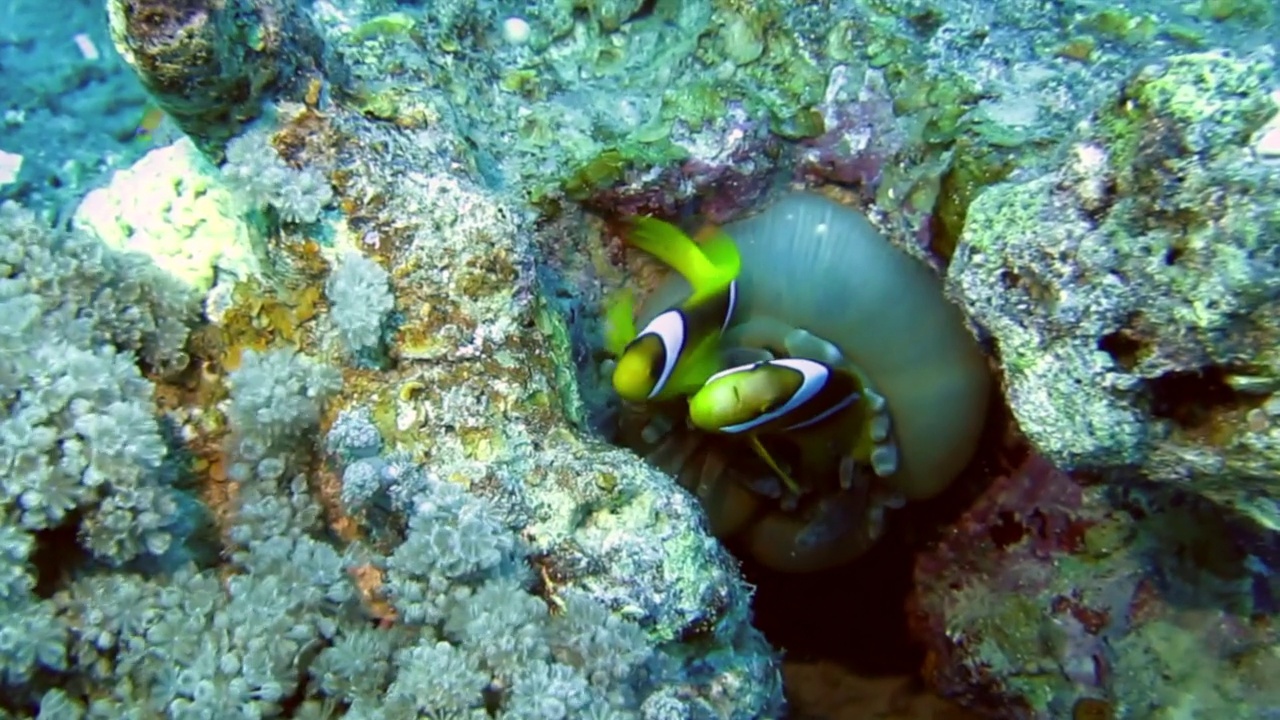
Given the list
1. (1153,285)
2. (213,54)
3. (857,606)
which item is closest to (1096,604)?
(857,606)

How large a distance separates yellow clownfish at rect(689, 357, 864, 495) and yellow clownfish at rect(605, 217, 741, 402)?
0.08 m

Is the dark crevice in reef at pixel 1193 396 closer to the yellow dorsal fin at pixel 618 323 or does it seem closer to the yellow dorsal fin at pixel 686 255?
the yellow dorsal fin at pixel 686 255

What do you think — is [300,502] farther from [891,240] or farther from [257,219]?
[891,240]

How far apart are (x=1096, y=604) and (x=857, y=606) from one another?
880mm

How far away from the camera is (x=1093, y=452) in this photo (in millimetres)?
1592

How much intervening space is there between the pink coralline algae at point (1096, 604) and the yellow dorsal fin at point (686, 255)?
1015mm

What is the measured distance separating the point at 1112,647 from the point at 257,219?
7.46 feet

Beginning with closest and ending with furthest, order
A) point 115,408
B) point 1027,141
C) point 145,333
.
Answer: point 115,408 < point 145,333 < point 1027,141

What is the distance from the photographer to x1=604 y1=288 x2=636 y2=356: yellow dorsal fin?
2.33 metres

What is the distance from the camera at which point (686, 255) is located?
2314mm

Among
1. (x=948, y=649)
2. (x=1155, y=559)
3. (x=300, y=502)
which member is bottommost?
(x=948, y=649)

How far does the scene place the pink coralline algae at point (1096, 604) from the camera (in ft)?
7.08

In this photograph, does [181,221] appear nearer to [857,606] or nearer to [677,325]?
[677,325]

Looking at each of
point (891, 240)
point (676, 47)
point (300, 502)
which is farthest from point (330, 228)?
point (891, 240)
